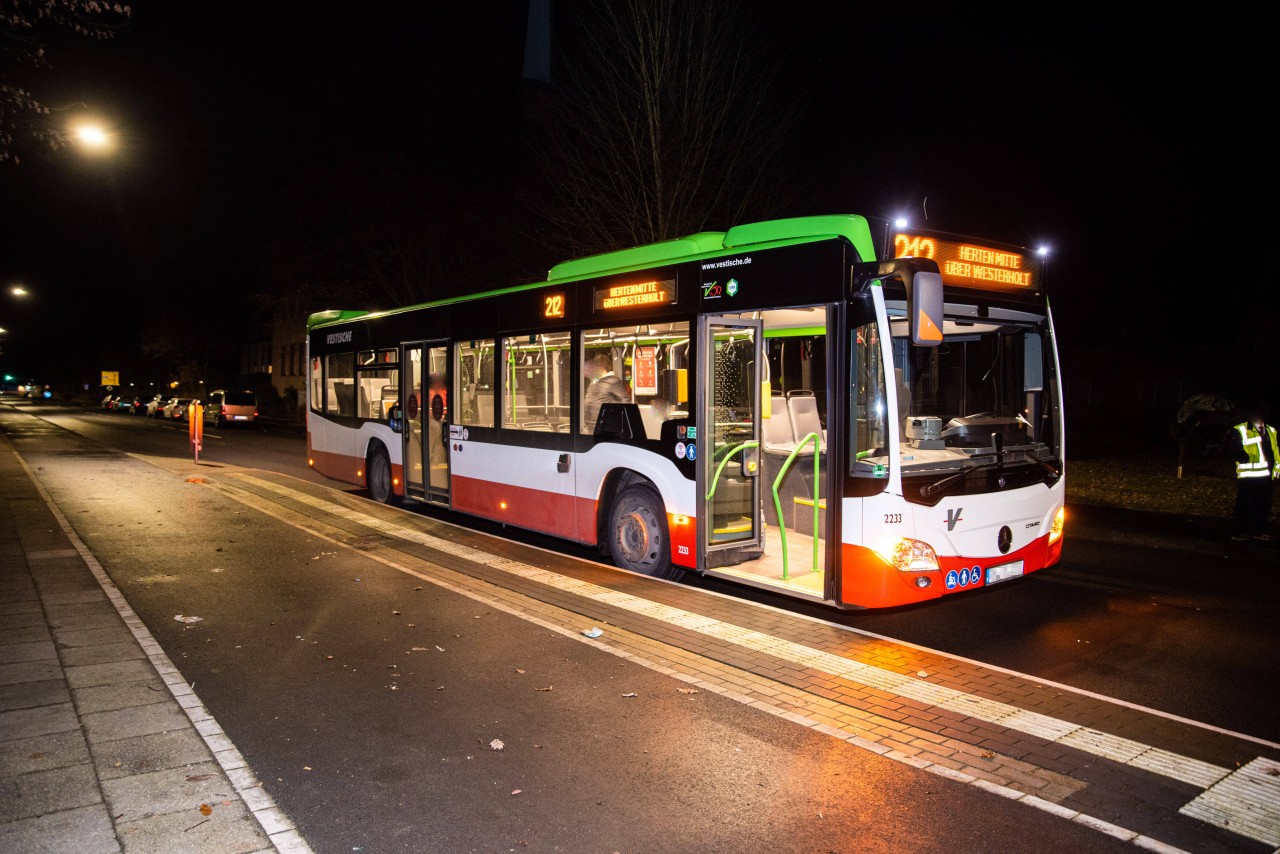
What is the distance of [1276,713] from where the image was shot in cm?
521

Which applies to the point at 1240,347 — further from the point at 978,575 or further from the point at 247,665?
the point at 247,665

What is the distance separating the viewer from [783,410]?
8.66 meters

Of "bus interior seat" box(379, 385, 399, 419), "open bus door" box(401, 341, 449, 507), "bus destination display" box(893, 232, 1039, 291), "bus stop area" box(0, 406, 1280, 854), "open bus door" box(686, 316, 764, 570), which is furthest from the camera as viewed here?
"bus interior seat" box(379, 385, 399, 419)

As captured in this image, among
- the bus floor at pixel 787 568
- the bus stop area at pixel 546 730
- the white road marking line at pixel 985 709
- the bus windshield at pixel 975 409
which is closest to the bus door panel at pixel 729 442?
the bus floor at pixel 787 568

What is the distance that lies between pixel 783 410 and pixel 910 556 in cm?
273

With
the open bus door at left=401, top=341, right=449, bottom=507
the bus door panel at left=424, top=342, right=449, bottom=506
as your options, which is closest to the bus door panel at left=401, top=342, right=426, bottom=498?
the open bus door at left=401, top=341, right=449, bottom=507

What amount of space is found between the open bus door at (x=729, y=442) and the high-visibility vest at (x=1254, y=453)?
6903 millimetres

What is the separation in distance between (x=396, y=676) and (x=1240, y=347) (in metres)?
23.7

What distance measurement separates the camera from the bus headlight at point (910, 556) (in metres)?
6.20

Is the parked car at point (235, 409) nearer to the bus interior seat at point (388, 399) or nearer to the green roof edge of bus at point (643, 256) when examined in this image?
the bus interior seat at point (388, 399)

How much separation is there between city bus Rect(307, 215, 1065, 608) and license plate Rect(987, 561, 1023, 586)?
0.02m

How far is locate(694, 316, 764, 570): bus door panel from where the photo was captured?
7688 mm

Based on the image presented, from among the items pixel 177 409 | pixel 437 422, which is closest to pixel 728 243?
pixel 437 422

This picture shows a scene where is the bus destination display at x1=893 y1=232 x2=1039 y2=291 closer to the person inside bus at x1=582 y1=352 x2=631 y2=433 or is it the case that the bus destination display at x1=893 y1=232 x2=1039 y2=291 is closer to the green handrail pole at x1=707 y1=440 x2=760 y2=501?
the green handrail pole at x1=707 y1=440 x2=760 y2=501
